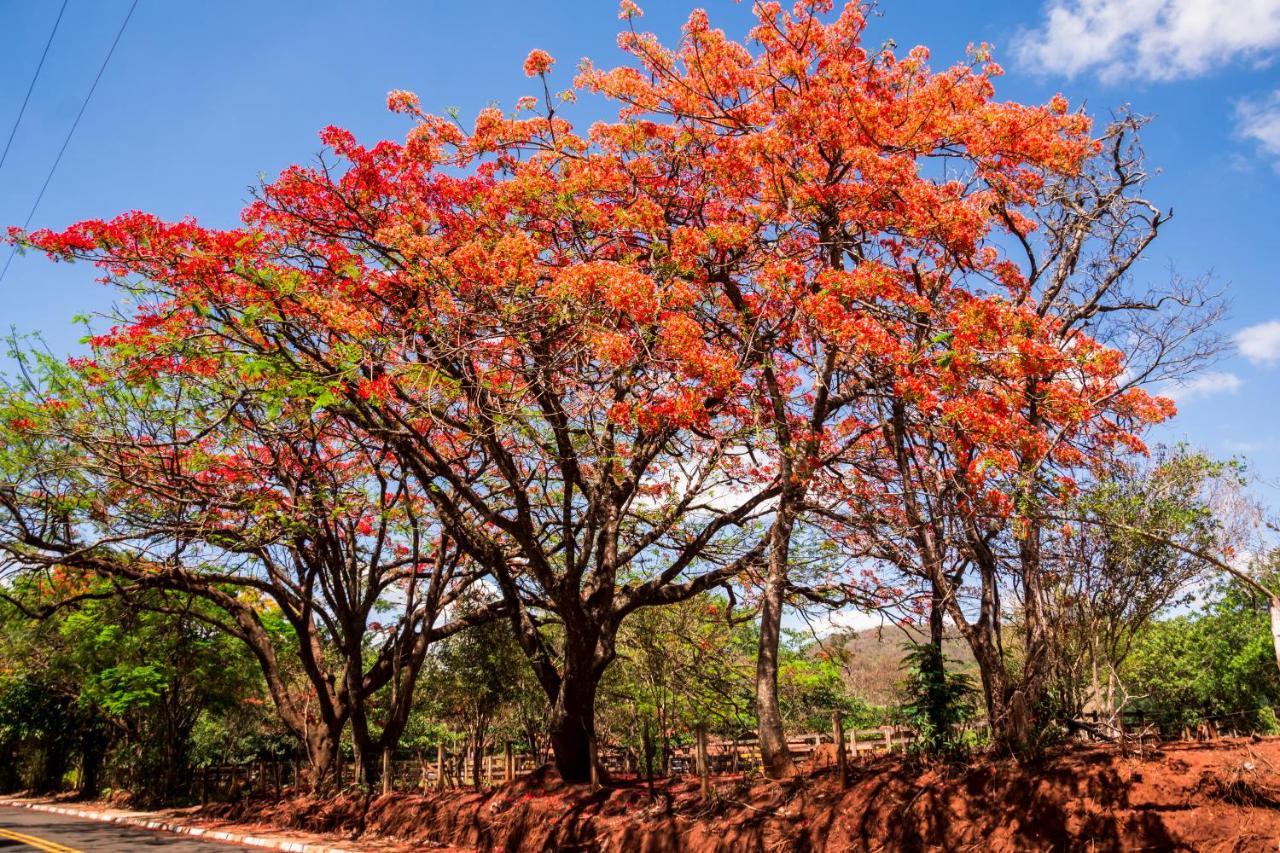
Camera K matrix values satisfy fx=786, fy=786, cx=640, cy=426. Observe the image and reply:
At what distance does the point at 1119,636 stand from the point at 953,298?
4.42 meters

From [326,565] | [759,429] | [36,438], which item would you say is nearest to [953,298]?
[759,429]

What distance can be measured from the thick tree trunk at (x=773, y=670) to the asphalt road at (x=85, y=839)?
8.90 m

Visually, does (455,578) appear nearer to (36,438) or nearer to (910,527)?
(36,438)

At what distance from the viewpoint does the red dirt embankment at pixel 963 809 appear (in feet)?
21.1

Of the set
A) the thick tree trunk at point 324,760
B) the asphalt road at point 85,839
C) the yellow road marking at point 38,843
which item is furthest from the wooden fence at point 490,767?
the yellow road marking at point 38,843

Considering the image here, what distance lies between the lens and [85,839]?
13.6 m

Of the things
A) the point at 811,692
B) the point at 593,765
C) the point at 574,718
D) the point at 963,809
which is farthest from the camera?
the point at 811,692

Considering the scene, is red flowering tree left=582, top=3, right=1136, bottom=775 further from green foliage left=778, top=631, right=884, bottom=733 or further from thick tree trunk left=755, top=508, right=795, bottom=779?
green foliage left=778, top=631, right=884, bottom=733

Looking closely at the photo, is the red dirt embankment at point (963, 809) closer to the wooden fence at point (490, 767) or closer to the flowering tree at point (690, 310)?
the flowering tree at point (690, 310)

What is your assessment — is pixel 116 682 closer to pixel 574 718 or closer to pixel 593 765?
pixel 574 718

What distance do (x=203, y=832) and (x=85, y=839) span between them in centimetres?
201

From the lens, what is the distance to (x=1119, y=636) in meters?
8.34

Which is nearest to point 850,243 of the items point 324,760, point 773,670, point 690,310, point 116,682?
point 690,310

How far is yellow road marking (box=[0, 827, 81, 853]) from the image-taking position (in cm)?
1177
